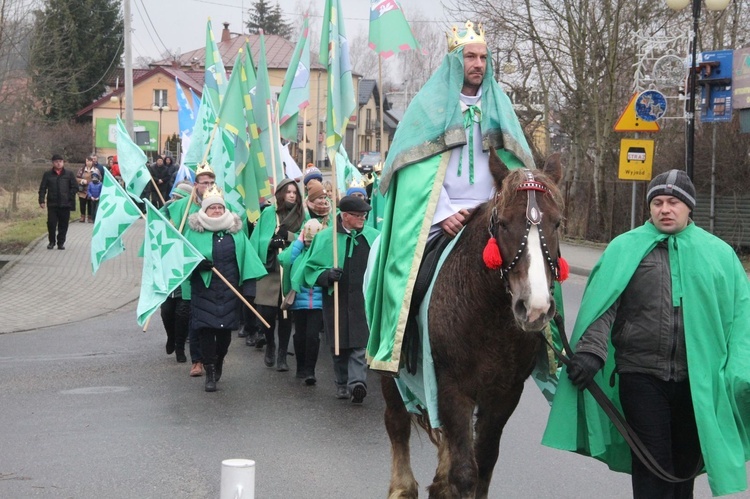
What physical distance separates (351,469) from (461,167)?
2.34m

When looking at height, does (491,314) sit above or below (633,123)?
below

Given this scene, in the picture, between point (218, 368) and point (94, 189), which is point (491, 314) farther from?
point (94, 189)

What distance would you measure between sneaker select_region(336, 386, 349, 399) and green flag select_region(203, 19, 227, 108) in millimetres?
6636

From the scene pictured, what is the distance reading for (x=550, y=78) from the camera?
102 ft

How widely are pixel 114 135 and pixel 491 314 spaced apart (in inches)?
935

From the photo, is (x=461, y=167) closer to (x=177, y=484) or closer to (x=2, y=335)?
(x=177, y=484)

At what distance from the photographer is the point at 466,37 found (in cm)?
587

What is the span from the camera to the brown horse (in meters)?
4.59

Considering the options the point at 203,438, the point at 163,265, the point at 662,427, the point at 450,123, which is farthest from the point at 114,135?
the point at 662,427

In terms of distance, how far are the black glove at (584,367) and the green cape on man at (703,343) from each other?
0.17 meters

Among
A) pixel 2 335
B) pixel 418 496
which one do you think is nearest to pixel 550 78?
pixel 2 335

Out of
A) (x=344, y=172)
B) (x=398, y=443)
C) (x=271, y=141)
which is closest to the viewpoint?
(x=398, y=443)

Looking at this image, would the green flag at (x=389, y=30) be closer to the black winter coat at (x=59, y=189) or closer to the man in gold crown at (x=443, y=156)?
the man in gold crown at (x=443, y=156)

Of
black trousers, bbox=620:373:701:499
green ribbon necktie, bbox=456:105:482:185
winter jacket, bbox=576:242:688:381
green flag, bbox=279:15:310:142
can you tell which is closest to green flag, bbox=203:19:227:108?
green flag, bbox=279:15:310:142
